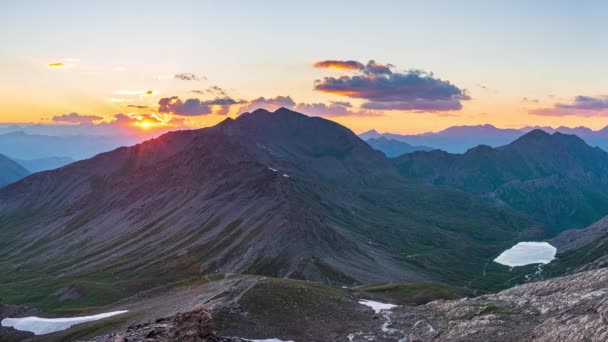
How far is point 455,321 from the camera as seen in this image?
249 feet

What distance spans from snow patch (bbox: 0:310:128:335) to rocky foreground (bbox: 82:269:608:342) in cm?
4431

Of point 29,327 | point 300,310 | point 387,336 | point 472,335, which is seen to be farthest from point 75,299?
point 472,335

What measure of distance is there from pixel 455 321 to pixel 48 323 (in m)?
95.3

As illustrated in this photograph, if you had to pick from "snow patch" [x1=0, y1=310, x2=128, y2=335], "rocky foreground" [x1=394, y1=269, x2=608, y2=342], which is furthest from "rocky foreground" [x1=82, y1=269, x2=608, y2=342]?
"snow patch" [x1=0, y1=310, x2=128, y2=335]

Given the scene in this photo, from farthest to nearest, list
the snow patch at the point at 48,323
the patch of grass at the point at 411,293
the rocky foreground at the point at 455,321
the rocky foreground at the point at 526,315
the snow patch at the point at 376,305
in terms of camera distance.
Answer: the patch of grass at the point at 411,293
the snow patch at the point at 48,323
the snow patch at the point at 376,305
the rocky foreground at the point at 526,315
the rocky foreground at the point at 455,321

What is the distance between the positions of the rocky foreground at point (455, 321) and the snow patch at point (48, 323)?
44.3m

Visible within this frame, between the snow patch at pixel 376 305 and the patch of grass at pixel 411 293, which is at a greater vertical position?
the snow patch at pixel 376 305

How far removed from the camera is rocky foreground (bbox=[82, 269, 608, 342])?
54469 millimetres

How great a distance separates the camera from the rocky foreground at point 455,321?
54.5m

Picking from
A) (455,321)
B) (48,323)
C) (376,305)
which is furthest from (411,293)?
(48,323)

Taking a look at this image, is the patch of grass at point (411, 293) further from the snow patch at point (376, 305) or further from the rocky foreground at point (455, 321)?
the rocky foreground at point (455, 321)

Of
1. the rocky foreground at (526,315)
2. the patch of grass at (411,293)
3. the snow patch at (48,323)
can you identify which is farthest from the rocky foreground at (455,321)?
the snow patch at (48,323)

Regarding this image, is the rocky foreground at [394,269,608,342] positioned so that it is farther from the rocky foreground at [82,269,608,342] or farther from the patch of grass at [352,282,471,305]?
the patch of grass at [352,282,471,305]

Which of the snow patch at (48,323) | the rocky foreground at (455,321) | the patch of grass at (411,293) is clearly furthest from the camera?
the patch of grass at (411,293)
